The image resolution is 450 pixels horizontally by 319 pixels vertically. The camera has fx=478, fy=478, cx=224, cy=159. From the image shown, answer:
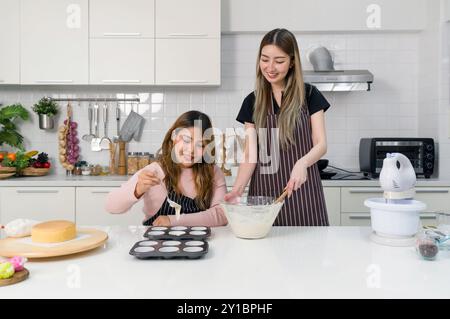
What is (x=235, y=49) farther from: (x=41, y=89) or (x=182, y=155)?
(x=182, y=155)

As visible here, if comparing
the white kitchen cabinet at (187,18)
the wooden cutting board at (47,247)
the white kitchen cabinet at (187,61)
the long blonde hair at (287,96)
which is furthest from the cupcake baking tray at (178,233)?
the white kitchen cabinet at (187,18)

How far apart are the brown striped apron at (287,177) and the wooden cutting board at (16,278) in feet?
3.97

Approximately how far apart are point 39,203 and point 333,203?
6.50ft

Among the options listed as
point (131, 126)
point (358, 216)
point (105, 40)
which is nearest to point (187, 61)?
point (105, 40)

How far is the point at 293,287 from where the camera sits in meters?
1.09

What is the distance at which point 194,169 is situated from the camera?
2.05m

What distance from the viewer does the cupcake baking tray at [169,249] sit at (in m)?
1.29

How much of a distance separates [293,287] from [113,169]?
9.36ft

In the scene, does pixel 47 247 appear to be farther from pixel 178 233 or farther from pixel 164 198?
pixel 164 198

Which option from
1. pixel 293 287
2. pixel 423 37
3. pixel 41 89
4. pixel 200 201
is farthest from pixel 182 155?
pixel 423 37

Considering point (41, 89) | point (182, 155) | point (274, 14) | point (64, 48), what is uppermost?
point (274, 14)
